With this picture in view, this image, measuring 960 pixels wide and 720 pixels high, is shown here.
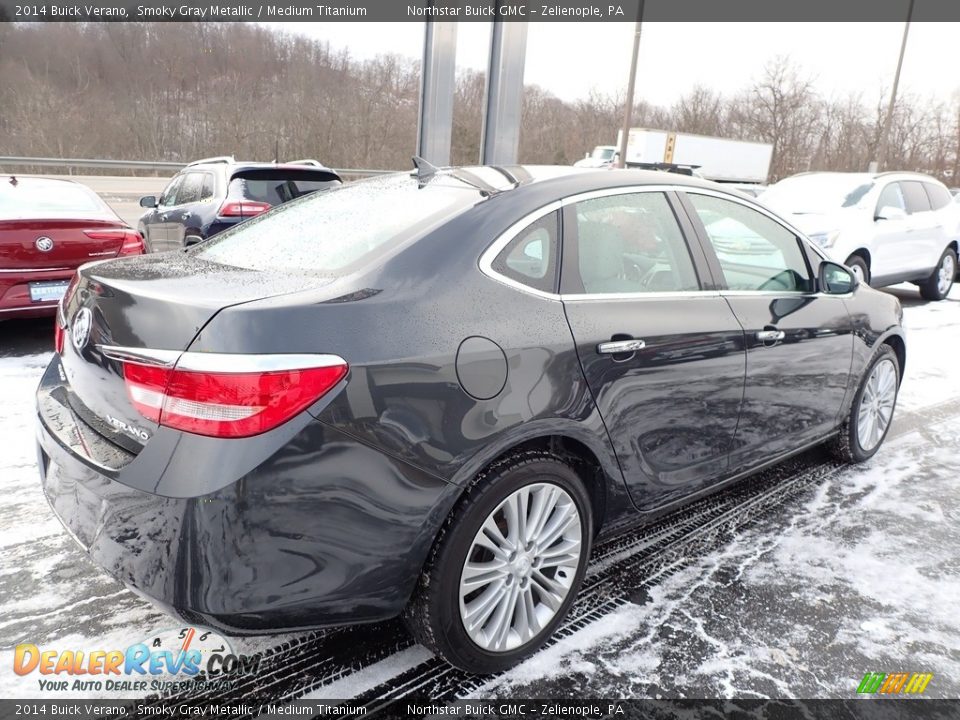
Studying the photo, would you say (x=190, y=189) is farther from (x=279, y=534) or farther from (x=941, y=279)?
(x=941, y=279)

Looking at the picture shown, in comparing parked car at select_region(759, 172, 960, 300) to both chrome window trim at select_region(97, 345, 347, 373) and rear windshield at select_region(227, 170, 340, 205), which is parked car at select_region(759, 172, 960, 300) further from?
chrome window trim at select_region(97, 345, 347, 373)

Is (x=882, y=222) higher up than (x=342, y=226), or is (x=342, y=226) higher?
(x=882, y=222)

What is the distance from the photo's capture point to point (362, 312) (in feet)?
6.25

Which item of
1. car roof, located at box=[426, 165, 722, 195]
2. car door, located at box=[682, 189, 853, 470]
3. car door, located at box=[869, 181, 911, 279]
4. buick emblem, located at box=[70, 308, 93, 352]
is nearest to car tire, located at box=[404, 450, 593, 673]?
car roof, located at box=[426, 165, 722, 195]

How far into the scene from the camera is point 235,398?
171 cm

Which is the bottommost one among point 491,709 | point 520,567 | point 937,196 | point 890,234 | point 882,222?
point 491,709

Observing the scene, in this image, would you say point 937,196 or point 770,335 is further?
point 937,196

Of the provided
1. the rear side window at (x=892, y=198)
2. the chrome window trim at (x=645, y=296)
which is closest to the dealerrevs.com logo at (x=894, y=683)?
the chrome window trim at (x=645, y=296)

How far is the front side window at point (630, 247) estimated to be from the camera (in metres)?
2.49

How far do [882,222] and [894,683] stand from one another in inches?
335

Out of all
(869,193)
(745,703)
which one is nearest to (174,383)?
(745,703)

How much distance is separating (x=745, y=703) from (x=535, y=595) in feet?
2.36

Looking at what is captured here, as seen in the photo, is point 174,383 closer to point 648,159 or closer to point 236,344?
point 236,344

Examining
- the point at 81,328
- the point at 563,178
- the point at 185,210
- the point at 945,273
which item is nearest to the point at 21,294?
the point at 185,210
